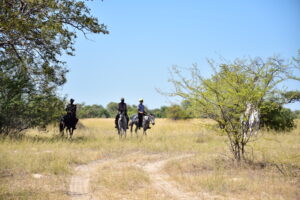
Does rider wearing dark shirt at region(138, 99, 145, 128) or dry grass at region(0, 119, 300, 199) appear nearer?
dry grass at region(0, 119, 300, 199)

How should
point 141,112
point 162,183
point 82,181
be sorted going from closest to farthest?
point 162,183 → point 82,181 → point 141,112

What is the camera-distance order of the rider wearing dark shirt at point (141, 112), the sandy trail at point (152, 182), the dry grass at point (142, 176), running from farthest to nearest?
1. the rider wearing dark shirt at point (141, 112)
2. the dry grass at point (142, 176)
3. the sandy trail at point (152, 182)

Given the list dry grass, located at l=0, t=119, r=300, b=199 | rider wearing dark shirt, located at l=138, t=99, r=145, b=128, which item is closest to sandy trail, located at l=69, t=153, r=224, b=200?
dry grass, located at l=0, t=119, r=300, b=199

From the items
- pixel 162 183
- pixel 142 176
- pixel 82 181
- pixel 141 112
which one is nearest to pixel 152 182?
pixel 162 183

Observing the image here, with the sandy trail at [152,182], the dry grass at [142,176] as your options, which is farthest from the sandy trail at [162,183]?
the dry grass at [142,176]

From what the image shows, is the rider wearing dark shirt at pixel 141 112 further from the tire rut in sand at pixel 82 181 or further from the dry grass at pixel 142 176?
the tire rut in sand at pixel 82 181

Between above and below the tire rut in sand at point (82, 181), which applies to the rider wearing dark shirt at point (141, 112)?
above

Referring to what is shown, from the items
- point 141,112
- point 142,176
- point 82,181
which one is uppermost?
point 141,112

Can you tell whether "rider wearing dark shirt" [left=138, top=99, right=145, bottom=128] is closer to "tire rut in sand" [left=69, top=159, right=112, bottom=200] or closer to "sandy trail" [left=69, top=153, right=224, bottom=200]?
"sandy trail" [left=69, top=153, right=224, bottom=200]

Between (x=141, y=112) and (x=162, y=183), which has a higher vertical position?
(x=141, y=112)

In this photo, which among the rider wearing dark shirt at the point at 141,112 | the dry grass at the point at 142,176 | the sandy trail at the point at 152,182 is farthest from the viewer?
the rider wearing dark shirt at the point at 141,112

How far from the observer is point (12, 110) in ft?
66.9

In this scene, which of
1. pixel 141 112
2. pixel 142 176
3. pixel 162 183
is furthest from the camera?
pixel 141 112

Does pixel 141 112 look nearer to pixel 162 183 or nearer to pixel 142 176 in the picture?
pixel 142 176
